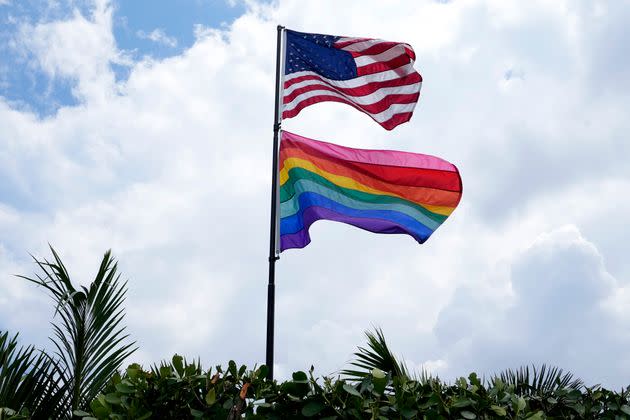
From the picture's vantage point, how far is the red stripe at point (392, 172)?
902cm

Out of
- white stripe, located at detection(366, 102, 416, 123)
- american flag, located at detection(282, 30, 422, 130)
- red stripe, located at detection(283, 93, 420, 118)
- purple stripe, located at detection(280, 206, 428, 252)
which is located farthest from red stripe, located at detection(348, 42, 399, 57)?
purple stripe, located at detection(280, 206, 428, 252)

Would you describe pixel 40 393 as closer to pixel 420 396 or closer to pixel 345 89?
pixel 420 396

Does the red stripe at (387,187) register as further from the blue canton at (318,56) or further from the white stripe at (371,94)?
the blue canton at (318,56)

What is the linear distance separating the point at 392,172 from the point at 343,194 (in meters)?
0.82

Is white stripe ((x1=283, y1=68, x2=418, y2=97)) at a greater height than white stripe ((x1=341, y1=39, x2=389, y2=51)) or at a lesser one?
lesser

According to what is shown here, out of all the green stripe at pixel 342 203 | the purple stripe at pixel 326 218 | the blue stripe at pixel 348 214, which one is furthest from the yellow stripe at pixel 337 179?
the purple stripe at pixel 326 218

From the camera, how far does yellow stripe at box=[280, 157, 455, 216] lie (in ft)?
29.3

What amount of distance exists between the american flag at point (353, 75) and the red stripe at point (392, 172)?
53 cm

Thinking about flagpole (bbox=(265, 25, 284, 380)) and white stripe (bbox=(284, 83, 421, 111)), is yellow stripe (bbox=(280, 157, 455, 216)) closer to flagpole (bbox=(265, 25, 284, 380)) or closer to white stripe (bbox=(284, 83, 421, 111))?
flagpole (bbox=(265, 25, 284, 380))

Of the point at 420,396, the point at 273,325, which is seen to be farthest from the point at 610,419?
the point at 273,325

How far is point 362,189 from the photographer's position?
9.42 meters

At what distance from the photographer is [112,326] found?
6.36m

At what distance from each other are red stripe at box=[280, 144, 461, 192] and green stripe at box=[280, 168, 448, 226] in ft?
0.66

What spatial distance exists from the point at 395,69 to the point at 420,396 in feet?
20.3
